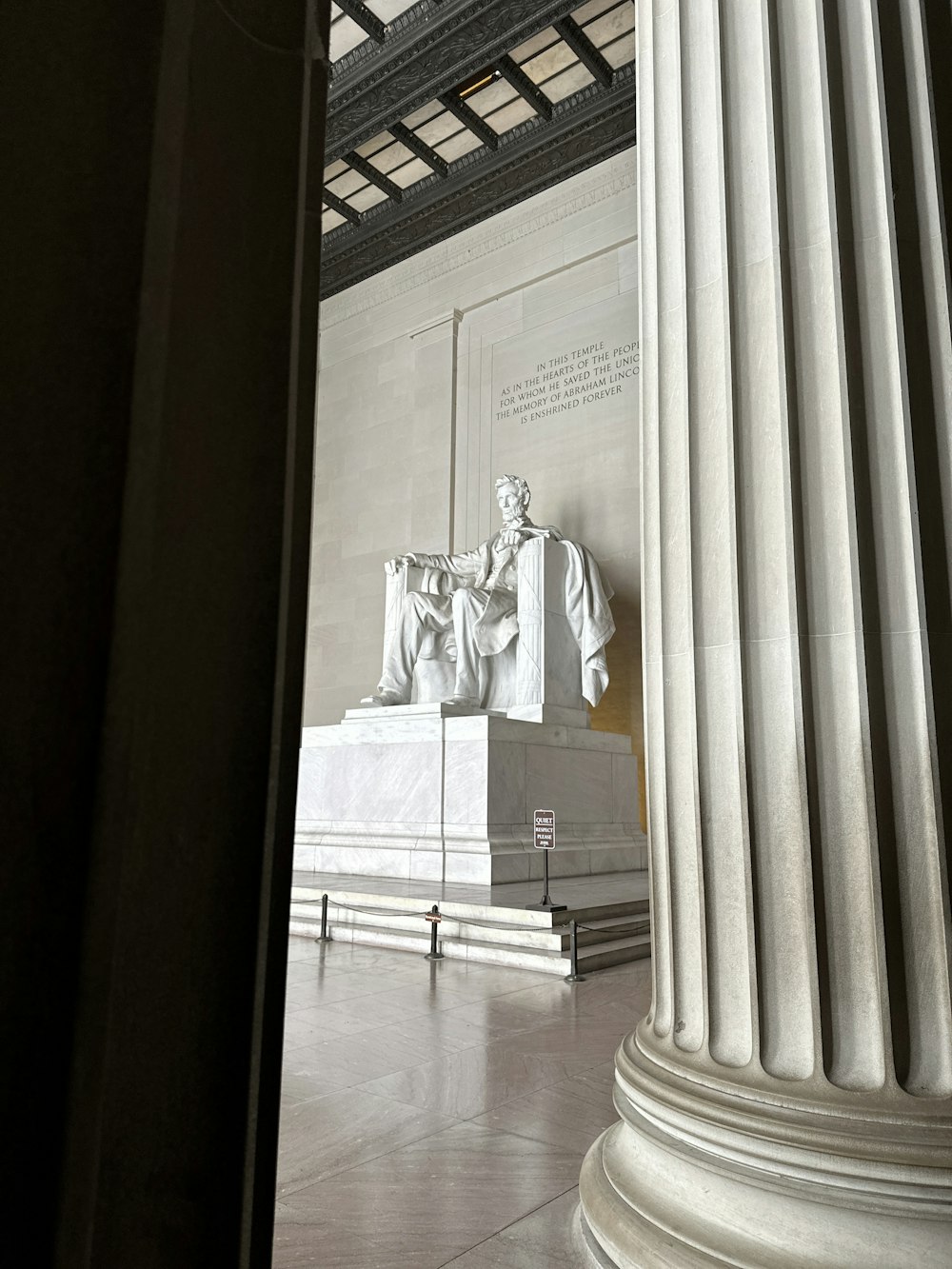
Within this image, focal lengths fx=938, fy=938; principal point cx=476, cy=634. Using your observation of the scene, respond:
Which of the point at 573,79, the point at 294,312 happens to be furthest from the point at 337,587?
the point at 294,312

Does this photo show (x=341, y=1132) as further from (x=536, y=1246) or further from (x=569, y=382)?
(x=569, y=382)

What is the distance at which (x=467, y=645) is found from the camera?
30.9 ft

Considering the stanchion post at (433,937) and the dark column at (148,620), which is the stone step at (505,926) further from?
the dark column at (148,620)

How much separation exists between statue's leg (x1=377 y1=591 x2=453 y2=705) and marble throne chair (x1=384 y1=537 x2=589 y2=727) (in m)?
0.13

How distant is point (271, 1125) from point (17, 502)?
1.33 feet

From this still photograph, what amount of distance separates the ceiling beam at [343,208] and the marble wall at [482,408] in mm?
1021

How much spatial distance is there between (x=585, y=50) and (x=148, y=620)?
1270 cm

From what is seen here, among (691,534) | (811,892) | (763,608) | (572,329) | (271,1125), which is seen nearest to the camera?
(271,1125)

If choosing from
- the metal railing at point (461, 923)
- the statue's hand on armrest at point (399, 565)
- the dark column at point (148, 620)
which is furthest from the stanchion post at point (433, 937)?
the statue's hand on armrest at point (399, 565)

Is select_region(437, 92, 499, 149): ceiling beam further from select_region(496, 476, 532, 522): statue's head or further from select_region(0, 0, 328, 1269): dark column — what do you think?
select_region(0, 0, 328, 1269): dark column

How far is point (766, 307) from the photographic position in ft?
6.92

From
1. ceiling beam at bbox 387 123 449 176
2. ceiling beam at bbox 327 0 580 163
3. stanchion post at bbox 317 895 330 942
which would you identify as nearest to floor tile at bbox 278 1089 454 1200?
stanchion post at bbox 317 895 330 942

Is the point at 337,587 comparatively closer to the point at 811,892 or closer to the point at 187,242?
the point at 811,892

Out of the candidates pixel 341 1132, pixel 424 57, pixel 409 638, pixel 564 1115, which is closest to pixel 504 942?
pixel 564 1115
